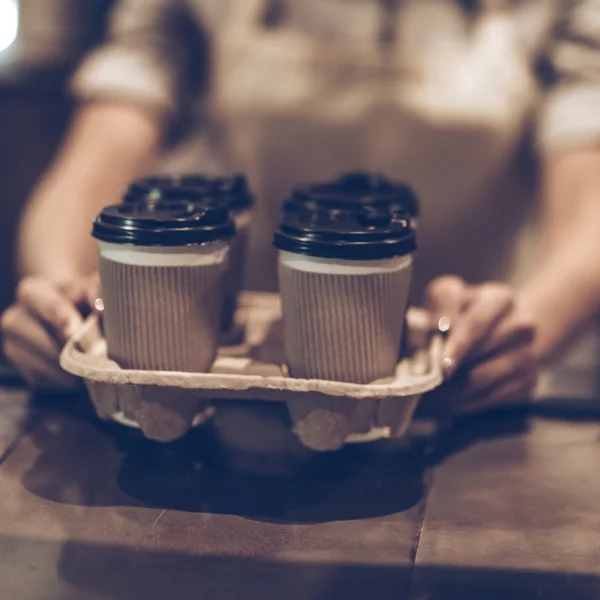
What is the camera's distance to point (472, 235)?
1.77 m

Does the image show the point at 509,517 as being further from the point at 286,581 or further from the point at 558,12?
the point at 558,12

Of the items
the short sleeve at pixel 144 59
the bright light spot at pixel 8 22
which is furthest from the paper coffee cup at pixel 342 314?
the bright light spot at pixel 8 22

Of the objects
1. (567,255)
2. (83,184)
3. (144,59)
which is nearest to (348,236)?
(567,255)

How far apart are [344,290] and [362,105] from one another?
907 mm

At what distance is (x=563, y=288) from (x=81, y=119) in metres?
0.95

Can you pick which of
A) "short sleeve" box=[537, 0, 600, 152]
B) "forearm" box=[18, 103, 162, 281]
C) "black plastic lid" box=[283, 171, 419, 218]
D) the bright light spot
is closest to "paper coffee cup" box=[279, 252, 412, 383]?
"black plastic lid" box=[283, 171, 419, 218]

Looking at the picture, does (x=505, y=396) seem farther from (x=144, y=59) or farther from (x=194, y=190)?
(x=144, y=59)

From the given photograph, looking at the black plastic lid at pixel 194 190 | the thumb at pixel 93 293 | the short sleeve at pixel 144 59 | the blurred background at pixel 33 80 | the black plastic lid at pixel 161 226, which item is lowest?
the blurred background at pixel 33 80

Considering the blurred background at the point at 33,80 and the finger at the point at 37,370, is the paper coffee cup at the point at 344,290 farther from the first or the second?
the blurred background at the point at 33,80

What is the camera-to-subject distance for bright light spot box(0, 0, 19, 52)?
2.12m

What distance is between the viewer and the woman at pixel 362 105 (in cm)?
154

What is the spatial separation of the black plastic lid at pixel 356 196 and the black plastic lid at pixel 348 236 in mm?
72

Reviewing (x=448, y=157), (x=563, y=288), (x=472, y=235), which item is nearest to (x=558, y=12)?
(x=448, y=157)

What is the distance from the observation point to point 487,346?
1057mm
